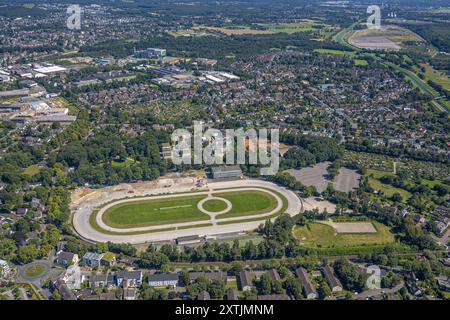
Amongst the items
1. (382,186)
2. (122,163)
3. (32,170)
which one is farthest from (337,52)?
(32,170)

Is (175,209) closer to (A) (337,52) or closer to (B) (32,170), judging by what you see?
(B) (32,170)

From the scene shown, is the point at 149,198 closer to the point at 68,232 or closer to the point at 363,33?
the point at 68,232

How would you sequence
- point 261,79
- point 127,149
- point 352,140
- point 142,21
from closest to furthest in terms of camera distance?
point 127,149, point 352,140, point 261,79, point 142,21

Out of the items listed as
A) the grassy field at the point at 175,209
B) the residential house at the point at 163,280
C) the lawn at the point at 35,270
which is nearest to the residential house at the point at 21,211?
the grassy field at the point at 175,209

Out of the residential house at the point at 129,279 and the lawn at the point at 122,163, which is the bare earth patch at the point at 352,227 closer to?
the residential house at the point at 129,279

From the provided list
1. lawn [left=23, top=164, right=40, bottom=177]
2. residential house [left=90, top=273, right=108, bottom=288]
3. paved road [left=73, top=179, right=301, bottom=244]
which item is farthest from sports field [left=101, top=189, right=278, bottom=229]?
lawn [left=23, top=164, right=40, bottom=177]

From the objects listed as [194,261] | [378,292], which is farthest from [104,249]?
[378,292]

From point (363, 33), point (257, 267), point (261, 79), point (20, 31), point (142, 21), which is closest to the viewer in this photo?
point (257, 267)
